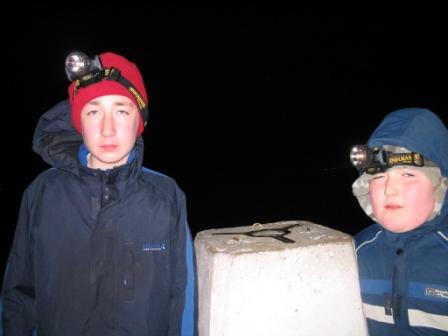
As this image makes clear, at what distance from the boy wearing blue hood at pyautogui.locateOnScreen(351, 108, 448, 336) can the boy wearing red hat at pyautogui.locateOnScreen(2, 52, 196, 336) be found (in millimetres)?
869

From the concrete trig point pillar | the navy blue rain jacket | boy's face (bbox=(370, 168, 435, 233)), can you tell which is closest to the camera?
the concrete trig point pillar

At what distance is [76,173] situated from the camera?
59.3 inches

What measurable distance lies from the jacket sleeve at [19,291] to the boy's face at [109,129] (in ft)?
1.39

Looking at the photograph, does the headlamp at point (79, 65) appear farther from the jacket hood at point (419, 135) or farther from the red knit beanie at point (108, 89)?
the jacket hood at point (419, 135)

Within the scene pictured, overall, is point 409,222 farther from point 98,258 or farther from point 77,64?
point 77,64

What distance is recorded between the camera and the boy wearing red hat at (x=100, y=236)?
1376 millimetres

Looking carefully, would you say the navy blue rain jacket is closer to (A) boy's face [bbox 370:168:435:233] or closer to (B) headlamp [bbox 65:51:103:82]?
(B) headlamp [bbox 65:51:103:82]

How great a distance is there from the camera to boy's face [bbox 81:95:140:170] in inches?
57.4

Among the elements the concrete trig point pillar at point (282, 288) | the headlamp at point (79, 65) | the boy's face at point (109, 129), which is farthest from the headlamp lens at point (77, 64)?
the concrete trig point pillar at point (282, 288)

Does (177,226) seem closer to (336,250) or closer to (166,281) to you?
(166,281)

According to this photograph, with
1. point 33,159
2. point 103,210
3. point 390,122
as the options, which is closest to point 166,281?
point 103,210

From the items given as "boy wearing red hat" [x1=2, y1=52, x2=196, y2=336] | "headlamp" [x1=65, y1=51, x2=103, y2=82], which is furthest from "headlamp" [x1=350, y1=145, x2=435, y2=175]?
"headlamp" [x1=65, y1=51, x2=103, y2=82]

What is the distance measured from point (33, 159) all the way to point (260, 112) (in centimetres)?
2846

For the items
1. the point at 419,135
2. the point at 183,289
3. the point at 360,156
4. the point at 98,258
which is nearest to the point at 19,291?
the point at 98,258
